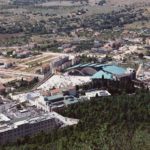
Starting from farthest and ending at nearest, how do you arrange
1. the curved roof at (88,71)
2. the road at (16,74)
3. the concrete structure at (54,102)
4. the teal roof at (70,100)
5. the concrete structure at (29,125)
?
1. the road at (16,74)
2. the curved roof at (88,71)
3. the teal roof at (70,100)
4. the concrete structure at (54,102)
5. the concrete structure at (29,125)

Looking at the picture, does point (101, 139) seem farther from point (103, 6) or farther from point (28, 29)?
point (103, 6)

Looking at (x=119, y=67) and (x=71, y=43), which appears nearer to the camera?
(x=119, y=67)

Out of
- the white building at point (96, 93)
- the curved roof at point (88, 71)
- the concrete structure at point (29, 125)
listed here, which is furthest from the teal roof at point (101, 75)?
the concrete structure at point (29, 125)

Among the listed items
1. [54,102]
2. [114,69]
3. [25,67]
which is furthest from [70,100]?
[25,67]

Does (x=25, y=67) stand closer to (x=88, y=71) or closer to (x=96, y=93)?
(x=88, y=71)

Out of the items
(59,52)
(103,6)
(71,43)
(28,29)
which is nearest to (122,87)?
(59,52)

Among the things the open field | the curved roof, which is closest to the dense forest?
the curved roof

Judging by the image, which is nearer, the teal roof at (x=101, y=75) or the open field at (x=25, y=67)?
the teal roof at (x=101, y=75)

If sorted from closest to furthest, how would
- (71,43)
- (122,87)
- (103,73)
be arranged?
1. (122,87)
2. (103,73)
3. (71,43)

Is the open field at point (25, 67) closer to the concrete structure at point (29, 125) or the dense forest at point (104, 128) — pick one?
the dense forest at point (104, 128)
